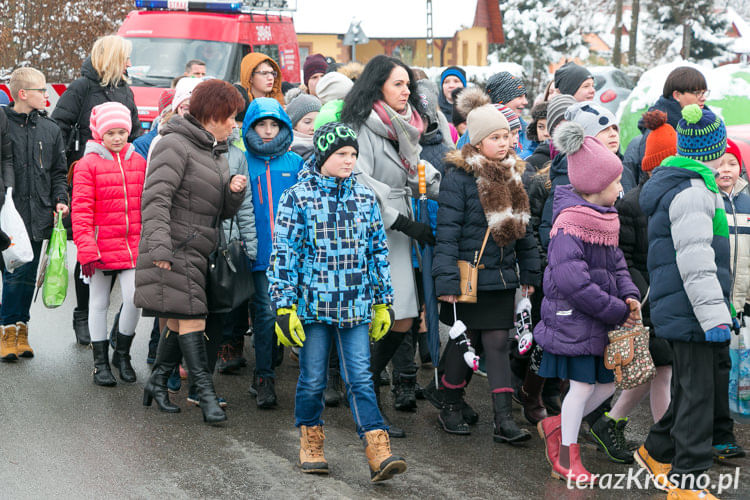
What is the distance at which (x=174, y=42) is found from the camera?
15578mm

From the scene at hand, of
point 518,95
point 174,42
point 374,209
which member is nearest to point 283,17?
point 174,42

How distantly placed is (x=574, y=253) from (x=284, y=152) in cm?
234

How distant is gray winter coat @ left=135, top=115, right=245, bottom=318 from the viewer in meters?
6.03

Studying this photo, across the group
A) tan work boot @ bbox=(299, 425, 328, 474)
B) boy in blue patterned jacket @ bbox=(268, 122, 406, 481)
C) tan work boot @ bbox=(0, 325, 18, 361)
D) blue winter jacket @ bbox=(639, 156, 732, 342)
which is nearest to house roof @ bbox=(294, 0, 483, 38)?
tan work boot @ bbox=(0, 325, 18, 361)

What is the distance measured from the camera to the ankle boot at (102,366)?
706cm

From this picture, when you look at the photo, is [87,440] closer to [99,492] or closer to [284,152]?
[99,492]

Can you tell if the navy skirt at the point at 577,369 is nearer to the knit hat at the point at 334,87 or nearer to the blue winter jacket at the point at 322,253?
the blue winter jacket at the point at 322,253

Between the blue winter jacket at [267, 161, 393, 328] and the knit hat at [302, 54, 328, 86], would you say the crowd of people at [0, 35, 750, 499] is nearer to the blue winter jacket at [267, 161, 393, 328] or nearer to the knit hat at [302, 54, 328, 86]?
the blue winter jacket at [267, 161, 393, 328]

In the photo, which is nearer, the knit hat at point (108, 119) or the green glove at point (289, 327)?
the green glove at point (289, 327)

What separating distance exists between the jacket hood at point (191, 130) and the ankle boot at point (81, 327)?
2.62m

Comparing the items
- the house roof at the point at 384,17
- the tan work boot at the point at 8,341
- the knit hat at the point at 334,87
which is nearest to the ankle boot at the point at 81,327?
the tan work boot at the point at 8,341

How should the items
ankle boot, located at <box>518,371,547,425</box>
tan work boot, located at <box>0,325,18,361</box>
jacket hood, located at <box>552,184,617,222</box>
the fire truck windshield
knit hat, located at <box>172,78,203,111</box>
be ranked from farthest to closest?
the fire truck windshield → tan work boot, located at <box>0,325,18,361</box> → knit hat, located at <box>172,78,203,111</box> → ankle boot, located at <box>518,371,547,425</box> → jacket hood, located at <box>552,184,617,222</box>

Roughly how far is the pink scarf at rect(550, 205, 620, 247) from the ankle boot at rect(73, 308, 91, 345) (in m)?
4.47

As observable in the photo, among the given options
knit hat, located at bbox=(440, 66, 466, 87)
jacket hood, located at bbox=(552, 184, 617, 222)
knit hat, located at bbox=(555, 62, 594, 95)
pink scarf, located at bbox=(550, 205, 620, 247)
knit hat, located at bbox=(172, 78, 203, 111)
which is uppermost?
knit hat, located at bbox=(440, 66, 466, 87)
